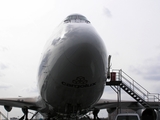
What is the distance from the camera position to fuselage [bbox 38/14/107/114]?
29.2ft

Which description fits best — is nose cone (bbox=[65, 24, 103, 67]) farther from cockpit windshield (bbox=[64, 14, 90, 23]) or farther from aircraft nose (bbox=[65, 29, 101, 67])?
cockpit windshield (bbox=[64, 14, 90, 23])

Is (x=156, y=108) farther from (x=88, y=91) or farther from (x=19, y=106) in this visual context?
(x=88, y=91)

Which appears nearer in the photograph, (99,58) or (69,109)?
(99,58)

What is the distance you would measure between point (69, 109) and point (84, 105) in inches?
25.5

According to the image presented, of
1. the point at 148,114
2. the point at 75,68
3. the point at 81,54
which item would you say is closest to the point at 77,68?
the point at 75,68

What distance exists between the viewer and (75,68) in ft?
29.6

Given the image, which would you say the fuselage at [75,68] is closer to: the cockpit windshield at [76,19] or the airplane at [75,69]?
the airplane at [75,69]

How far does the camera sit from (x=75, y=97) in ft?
33.3

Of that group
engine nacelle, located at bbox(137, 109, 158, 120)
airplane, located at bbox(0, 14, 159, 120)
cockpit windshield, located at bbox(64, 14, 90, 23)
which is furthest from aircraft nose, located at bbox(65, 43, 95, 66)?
engine nacelle, located at bbox(137, 109, 158, 120)

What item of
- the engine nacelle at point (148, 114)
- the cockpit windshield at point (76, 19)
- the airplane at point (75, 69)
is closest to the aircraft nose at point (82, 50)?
the airplane at point (75, 69)

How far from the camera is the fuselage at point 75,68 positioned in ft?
29.2

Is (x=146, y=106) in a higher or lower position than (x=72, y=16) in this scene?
lower

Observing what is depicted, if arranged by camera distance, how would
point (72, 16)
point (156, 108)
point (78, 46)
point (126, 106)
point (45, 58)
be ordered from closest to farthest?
point (78, 46) → point (45, 58) → point (72, 16) → point (156, 108) → point (126, 106)

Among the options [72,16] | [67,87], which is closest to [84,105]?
[67,87]
